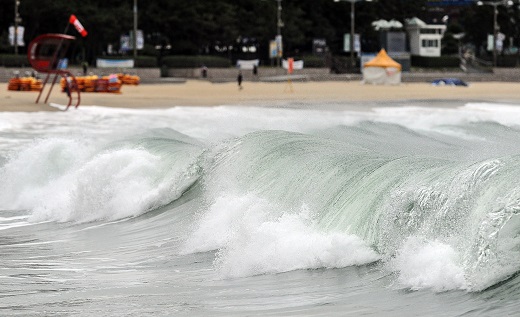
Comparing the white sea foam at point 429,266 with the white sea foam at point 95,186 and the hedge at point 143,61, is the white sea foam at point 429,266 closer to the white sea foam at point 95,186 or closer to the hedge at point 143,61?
the white sea foam at point 95,186

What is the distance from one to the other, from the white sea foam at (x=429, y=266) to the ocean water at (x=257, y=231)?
0.02 m

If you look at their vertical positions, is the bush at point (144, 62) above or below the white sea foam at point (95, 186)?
below

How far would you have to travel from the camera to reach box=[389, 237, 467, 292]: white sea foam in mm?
9781

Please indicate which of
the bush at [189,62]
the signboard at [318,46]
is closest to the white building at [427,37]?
the signboard at [318,46]

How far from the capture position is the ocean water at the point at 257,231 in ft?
32.9

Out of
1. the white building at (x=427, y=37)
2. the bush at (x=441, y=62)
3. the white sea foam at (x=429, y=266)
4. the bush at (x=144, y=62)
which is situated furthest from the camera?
the white building at (x=427, y=37)

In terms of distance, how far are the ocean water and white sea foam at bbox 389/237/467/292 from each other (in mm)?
17

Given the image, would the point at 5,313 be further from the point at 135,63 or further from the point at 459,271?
the point at 135,63

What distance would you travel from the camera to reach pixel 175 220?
16812 millimetres

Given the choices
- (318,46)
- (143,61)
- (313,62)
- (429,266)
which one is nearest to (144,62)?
(143,61)

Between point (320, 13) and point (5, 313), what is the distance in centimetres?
11741

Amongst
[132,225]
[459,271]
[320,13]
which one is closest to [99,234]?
[132,225]

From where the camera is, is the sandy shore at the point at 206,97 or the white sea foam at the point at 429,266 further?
the sandy shore at the point at 206,97

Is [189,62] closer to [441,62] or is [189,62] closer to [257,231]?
[441,62]
